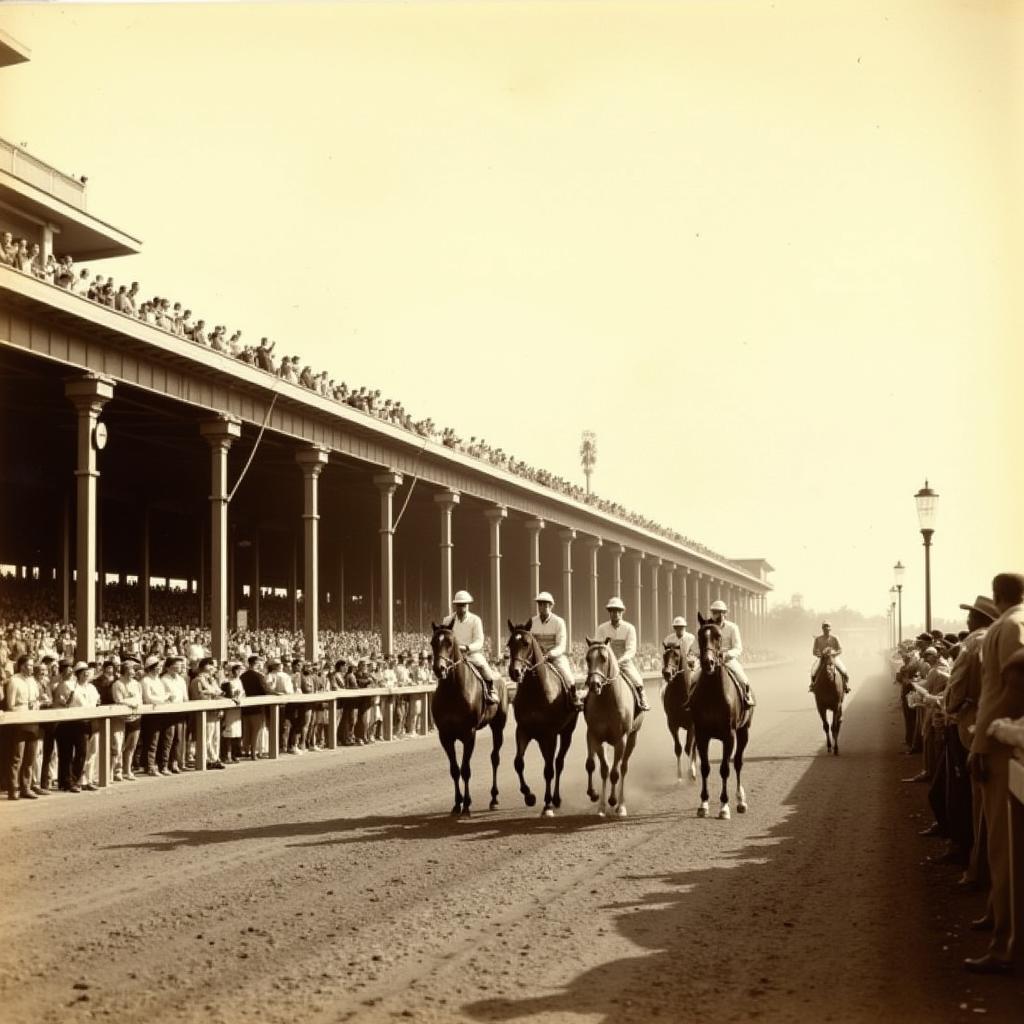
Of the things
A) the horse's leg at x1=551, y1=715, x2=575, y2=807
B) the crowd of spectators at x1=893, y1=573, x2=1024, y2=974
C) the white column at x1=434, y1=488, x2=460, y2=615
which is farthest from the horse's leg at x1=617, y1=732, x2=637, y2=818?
the white column at x1=434, y1=488, x2=460, y2=615

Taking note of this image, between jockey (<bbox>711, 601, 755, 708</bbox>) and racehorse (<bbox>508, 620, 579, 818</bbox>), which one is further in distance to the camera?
jockey (<bbox>711, 601, 755, 708</bbox>)

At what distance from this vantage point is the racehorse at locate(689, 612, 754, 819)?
1504 cm

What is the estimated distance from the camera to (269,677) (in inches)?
992

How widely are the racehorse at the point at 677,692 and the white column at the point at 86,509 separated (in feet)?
37.9

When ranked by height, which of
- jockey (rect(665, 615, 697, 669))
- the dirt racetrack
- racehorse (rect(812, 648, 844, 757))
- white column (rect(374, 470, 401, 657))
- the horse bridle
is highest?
white column (rect(374, 470, 401, 657))

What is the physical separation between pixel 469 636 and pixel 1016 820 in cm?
859

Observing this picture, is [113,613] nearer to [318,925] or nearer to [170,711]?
[170,711]

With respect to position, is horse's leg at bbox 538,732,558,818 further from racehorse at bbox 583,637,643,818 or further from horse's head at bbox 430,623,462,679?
horse's head at bbox 430,623,462,679

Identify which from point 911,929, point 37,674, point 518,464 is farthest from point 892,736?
point 518,464

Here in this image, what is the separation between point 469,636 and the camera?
621 inches

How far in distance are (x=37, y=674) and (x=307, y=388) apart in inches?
633

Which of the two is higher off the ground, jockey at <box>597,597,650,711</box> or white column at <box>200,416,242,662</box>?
white column at <box>200,416,242,662</box>

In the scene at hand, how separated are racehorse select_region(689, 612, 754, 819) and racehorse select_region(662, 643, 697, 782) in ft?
5.62

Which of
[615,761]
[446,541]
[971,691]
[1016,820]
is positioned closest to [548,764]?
[615,761]
